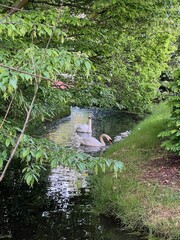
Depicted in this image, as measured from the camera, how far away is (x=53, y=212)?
730 centimetres

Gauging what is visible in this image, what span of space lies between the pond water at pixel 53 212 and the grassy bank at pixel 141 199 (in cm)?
26

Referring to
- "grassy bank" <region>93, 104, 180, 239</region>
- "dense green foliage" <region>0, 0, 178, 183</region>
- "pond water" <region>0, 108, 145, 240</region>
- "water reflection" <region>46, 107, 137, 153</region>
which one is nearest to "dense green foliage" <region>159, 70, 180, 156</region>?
"grassy bank" <region>93, 104, 180, 239</region>

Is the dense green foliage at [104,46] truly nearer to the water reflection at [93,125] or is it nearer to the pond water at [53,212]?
the pond water at [53,212]

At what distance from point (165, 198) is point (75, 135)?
10.3 meters

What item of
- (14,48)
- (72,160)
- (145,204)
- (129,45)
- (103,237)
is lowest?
(103,237)

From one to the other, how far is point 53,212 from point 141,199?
1.83m

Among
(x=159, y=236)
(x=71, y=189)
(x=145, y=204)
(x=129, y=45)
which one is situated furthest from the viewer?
(x=129, y=45)

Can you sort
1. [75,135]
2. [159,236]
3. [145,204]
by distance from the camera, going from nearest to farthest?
1. [159,236]
2. [145,204]
3. [75,135]

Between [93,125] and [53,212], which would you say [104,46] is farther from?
[93,125]

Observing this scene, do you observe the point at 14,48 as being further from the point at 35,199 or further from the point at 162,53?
the point at 162,53

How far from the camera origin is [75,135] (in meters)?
16.7

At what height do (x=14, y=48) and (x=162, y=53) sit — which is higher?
(x=162, y=53)

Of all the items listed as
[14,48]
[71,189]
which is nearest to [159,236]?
[71,189]

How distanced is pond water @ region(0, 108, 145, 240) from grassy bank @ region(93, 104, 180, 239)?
0.84 ft
